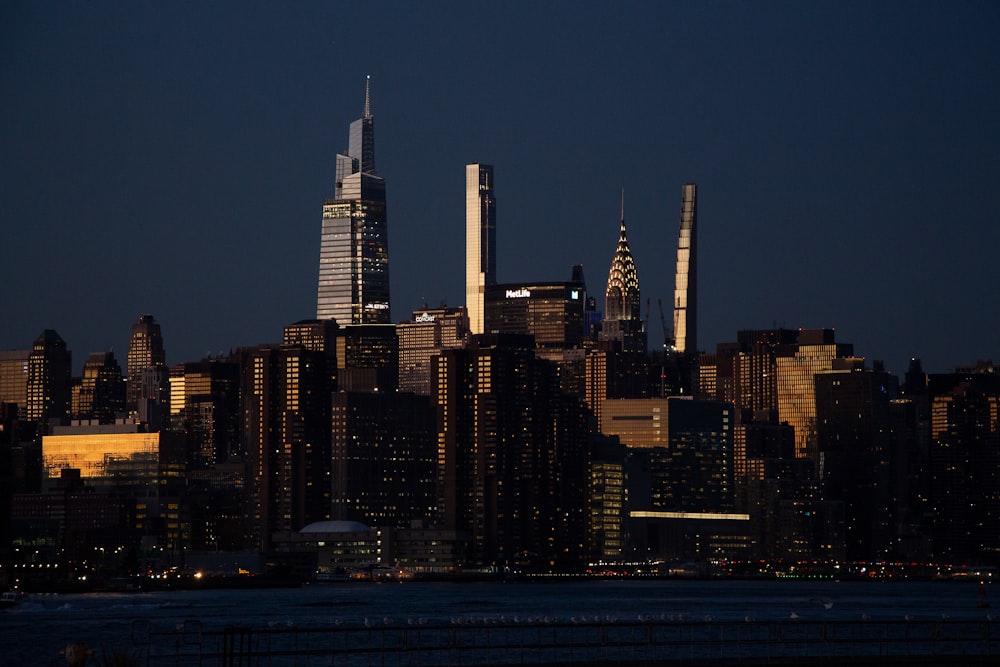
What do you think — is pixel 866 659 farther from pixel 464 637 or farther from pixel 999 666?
pixel 464 637

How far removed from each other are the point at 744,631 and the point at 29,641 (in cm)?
5581

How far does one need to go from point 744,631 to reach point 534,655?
3849 centimetres

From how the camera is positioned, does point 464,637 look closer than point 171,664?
No

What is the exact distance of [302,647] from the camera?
497 feet

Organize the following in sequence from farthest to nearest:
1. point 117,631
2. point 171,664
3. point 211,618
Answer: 1. point 211,618
2. point 117,631
3. point 171,664

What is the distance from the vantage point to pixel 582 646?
11362 centimetres

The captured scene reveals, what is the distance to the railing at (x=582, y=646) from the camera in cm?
11188

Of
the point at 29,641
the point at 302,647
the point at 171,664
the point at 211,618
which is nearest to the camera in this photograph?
the point at 171,664

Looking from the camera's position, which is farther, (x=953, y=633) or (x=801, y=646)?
(x=953, y=633)

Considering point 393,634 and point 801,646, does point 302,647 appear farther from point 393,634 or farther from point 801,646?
point 801,646

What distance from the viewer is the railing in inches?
4405

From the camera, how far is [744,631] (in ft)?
562

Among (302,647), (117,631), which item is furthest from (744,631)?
(117,631)

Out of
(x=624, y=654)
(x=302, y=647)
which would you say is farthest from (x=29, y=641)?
(x=624, y=654)
